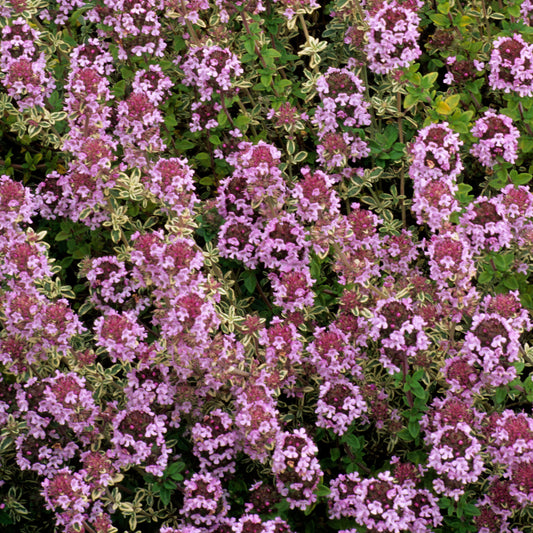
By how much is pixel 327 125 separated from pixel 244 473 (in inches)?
81.0

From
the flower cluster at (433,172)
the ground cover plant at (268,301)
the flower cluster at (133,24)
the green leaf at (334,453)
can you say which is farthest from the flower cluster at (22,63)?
the green leaf at (334,453)

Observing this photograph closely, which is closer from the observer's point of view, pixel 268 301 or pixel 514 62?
pixel 514 62

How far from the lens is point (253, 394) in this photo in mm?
4070

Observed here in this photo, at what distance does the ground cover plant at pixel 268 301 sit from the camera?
4.04 m

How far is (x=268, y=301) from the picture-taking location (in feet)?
16.9

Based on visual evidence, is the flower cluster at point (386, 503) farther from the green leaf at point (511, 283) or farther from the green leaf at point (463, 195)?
the green leaf at point (463, 195)

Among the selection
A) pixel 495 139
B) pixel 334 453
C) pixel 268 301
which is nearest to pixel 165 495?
pixel 334 453

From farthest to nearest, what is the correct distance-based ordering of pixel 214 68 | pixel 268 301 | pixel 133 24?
pixel 268 301, pixel 133 24, pixel 214 68

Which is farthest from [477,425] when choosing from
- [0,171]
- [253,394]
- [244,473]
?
[0,171]

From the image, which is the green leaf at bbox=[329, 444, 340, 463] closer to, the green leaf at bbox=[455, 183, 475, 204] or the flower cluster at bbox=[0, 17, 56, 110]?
the green leaf at bbox=[455, 183, 475, 204]

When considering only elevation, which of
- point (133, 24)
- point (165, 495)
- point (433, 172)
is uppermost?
point (133, 24)

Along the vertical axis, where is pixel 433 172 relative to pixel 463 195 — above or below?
above

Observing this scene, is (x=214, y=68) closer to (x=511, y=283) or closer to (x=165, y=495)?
(x=511, y=283)

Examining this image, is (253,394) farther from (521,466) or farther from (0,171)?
(0,171)
